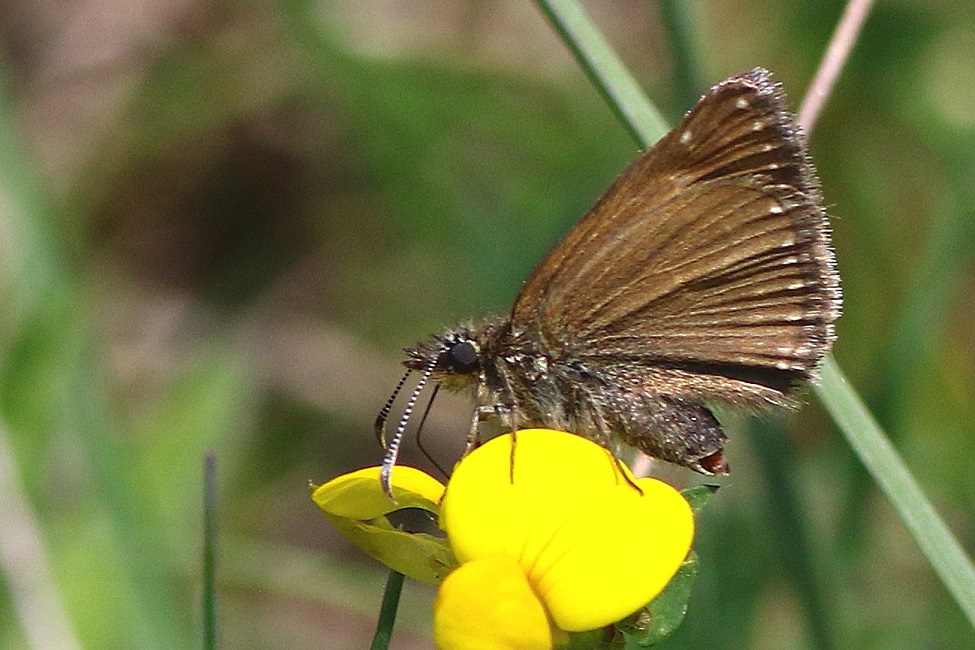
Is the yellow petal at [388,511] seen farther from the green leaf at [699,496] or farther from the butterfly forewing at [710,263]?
the butterfly forewing at [710,263]

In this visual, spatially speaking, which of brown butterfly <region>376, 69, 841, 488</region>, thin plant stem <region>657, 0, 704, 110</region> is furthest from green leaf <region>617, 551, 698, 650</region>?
thin plant stem <region>657, 0, 704, 110</region>

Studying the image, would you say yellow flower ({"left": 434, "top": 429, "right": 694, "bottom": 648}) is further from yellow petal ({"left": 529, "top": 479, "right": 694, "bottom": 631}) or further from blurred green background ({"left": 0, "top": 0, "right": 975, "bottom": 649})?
blurred green background ({"left": 0, "top": 0, "right": 975, "bottom": 649})

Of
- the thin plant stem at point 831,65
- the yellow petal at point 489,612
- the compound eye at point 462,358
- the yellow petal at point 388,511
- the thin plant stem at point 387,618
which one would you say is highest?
the thin plant stem at point 831,65

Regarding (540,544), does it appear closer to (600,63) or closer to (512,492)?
(512,492)

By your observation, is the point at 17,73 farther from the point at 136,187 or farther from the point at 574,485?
the point at 574,485

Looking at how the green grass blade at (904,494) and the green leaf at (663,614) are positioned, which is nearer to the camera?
the green leaf at (663,614)

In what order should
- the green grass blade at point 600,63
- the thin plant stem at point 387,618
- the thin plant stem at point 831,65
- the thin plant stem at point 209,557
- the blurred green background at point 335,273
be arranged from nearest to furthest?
the thin plant stem at point 387,618 < the thin plant stem at point 209,557 < the green grass blade at point 600,63 < the thin plant stem at point 831,65 < the blurred green background at point 335,273

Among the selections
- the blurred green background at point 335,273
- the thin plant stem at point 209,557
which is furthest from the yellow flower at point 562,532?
the blurred green background at point 335,273

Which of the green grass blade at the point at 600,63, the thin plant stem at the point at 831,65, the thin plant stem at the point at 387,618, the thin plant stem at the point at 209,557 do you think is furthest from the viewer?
the thin plant stem at the point at 831,65

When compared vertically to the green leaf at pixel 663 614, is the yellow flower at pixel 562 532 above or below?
above
